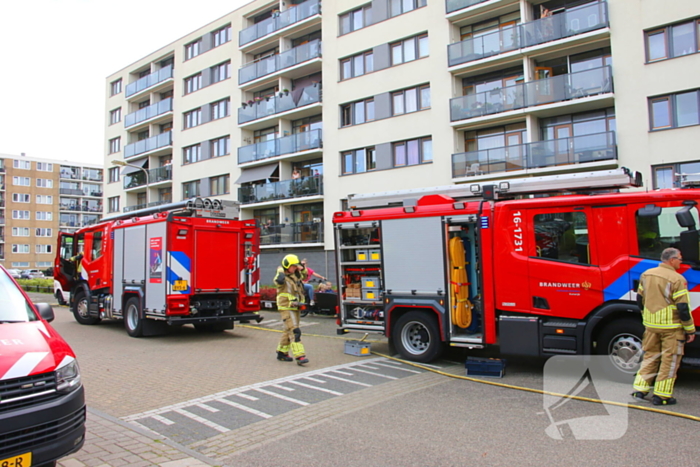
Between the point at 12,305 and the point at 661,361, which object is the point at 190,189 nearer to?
the point at 12,305

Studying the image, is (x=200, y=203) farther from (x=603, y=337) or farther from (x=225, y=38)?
(x=225, y=38)

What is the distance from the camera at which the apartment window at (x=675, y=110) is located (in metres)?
17.6

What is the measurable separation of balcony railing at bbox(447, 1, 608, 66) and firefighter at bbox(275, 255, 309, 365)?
16.1m

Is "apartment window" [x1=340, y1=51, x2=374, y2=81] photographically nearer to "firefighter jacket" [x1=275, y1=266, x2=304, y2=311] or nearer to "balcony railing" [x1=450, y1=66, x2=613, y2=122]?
"balcony railing" [x1=450, y1=66, x2=613, y2=122]

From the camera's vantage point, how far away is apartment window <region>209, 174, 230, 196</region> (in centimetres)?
3281

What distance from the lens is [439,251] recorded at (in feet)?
27.9

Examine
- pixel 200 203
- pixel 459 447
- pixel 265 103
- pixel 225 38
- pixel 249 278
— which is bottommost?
pixel 459 447

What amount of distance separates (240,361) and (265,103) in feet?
76.3

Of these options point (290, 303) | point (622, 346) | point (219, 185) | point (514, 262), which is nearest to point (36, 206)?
point (219, 185)

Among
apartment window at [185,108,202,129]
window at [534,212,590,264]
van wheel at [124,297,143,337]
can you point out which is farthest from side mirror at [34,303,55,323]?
apartment window at [185,108,202,129]

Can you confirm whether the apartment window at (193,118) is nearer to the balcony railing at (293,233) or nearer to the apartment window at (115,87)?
the balcony railing at (293,233)

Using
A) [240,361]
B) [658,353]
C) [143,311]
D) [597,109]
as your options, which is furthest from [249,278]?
[597,109]

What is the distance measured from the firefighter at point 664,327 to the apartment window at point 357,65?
2137 cm

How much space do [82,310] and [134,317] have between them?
11.6ft
